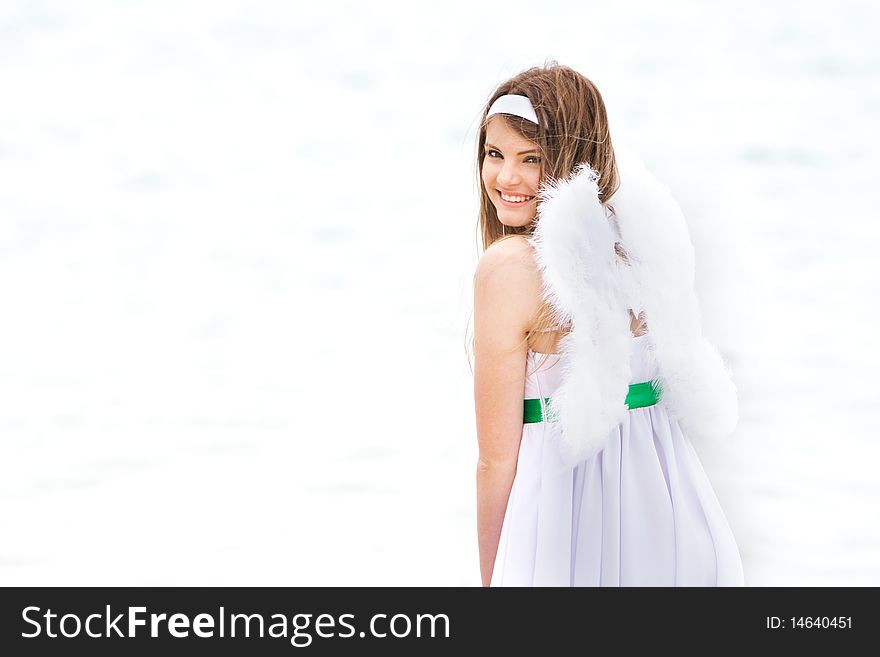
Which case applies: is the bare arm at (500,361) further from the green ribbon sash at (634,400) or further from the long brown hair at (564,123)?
the long brown hair at (564,123)

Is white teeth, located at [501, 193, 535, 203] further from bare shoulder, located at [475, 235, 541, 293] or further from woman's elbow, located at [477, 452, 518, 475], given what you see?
woman's elbow, located at [477, 452, 518, 475]

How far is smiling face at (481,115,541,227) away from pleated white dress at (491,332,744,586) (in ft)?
0.72

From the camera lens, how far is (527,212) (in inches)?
64.8

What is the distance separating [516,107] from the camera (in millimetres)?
1624

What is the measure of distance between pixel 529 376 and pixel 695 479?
272mm

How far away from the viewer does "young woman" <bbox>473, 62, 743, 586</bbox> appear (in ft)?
4.99

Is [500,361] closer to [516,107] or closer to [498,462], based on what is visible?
[498,462]

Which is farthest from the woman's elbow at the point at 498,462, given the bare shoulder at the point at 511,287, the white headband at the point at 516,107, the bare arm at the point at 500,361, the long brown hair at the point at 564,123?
the white headband at the point at 516,107

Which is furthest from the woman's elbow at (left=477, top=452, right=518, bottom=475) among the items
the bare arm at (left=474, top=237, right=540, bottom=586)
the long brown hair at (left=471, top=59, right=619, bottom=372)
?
the long brown hair at (left=471, top=59, right=619, bottom=372)

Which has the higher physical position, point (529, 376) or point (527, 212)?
point (527, 212)

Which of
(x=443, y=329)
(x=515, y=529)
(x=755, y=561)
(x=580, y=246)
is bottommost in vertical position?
(x=755, y=561)

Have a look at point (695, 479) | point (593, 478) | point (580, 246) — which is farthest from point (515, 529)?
point (580, 246)

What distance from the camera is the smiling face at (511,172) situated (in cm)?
163
